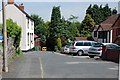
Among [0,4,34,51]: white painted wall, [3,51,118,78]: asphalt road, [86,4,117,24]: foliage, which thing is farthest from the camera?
[86,4,117,24]: foliage

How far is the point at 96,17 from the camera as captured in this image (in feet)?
318

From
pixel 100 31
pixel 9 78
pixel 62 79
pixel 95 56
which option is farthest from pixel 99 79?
pixel 100 31

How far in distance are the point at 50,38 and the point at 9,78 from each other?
5524 cm

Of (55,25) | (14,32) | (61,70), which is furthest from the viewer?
(55,25)

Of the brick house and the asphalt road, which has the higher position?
the brick house

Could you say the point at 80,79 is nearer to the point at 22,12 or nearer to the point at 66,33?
the point at 22,12

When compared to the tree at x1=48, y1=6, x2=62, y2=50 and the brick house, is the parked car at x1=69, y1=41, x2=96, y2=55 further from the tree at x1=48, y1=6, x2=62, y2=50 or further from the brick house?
the tree at x1=48, y1=6, x2=62, y2=50

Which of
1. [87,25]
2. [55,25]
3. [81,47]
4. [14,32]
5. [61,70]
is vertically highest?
[87,25]

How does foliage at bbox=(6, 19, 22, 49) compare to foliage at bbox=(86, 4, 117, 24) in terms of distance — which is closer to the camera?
foliage at bbox=(6, 19, 22, 49)

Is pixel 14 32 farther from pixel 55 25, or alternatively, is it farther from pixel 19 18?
pixel 55 25

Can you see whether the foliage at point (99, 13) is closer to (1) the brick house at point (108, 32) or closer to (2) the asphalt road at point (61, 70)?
(1) the brick house at point (108, 32)

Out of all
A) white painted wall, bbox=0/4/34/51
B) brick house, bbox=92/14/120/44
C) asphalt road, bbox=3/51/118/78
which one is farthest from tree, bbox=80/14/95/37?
asphalt road, bbox=3/51/118/78

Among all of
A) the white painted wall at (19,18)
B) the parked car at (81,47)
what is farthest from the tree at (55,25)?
the parked car at (81,47)

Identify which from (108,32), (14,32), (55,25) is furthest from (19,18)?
(14,32)
